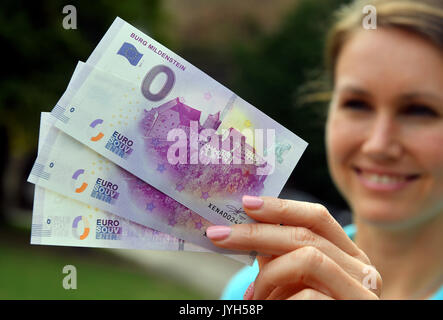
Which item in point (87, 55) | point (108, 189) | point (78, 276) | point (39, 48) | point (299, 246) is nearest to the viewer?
point (299, 246)

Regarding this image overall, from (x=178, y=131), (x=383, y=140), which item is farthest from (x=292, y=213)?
(x=383, y=140)

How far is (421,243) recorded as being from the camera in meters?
2.31

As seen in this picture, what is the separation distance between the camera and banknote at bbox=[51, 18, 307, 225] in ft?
4.59

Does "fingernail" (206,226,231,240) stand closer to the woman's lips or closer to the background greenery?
the woman's lips

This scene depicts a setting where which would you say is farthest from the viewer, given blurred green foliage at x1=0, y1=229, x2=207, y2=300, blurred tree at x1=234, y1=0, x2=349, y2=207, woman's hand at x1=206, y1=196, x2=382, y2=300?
blurred tree at x1=234, y1=0, x2=349, y2=207

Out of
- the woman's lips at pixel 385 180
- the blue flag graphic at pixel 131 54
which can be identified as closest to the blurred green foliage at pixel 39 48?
the woman's lips at pixel 385 180

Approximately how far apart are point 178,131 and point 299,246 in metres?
0.49

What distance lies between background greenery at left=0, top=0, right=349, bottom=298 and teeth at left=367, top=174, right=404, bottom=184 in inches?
55.6

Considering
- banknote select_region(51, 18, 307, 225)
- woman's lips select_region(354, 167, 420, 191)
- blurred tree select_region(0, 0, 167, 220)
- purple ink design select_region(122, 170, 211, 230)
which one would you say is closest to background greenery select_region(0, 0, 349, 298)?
blurred tree select_region(0, 0, 167, 220)

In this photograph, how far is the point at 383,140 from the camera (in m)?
2.05

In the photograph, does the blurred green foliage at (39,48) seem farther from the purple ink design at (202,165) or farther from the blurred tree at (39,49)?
the purple ink design at (202,165)

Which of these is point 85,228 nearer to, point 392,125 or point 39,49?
point 392,125
